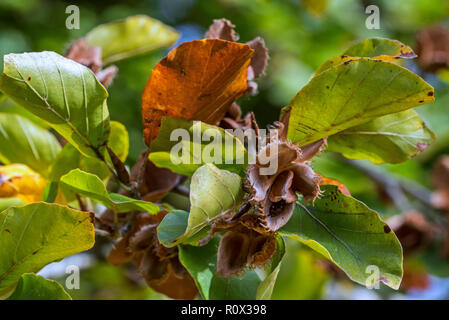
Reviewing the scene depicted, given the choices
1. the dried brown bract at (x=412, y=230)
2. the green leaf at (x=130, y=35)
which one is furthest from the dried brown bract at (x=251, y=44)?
the dried brown bract at (x=412, y=230)

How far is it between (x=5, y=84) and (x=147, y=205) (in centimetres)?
24

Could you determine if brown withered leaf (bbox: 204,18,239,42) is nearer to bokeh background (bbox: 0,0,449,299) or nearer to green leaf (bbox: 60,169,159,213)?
green leaf (bbox: 60,169,159,213)

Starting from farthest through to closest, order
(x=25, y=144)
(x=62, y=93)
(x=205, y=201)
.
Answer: (x=25, y=144) < (x=62, y=93) < (x=205, y=201)

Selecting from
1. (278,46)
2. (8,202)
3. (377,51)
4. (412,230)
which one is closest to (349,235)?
A: (377,51)

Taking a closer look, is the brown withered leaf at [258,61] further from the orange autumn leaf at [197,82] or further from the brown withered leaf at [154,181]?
the brown withered leaf at [154,181]

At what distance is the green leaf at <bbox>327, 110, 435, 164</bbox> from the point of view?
779 mm

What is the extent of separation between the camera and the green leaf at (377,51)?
0.72 meters

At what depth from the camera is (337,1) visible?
249cm

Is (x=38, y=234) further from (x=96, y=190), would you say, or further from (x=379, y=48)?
(x=379, y=48)

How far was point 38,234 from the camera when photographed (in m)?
0.68

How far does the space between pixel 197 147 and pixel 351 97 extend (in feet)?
0.70

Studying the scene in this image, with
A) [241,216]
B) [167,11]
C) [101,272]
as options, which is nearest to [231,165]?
[241,216]

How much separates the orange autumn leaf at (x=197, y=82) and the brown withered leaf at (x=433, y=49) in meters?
1.30
